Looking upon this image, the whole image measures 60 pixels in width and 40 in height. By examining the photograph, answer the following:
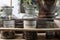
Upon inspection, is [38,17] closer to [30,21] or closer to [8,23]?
[30,21]

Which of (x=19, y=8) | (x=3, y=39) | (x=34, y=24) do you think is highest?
(x=19, y=8)

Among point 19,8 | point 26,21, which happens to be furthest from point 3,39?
point 19,8

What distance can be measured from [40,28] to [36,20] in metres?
0.07

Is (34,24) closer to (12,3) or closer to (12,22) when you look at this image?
(12,22)

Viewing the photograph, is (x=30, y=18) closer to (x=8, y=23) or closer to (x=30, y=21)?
(x=30, y=21)

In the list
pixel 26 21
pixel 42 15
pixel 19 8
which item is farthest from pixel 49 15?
pixel 19 8

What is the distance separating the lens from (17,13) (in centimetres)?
117

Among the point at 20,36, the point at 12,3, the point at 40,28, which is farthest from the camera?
the point at 12,3

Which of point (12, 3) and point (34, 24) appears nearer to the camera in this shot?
point (34, 24)

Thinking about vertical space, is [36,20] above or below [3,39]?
above

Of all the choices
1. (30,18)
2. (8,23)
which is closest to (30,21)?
(30,18)

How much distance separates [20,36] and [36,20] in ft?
0.59

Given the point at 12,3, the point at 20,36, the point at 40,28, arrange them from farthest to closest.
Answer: the point at 12,3 < the point at 20,36 < the point at 40,28

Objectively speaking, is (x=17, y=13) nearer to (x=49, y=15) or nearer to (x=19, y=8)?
(x=19, y=8)
